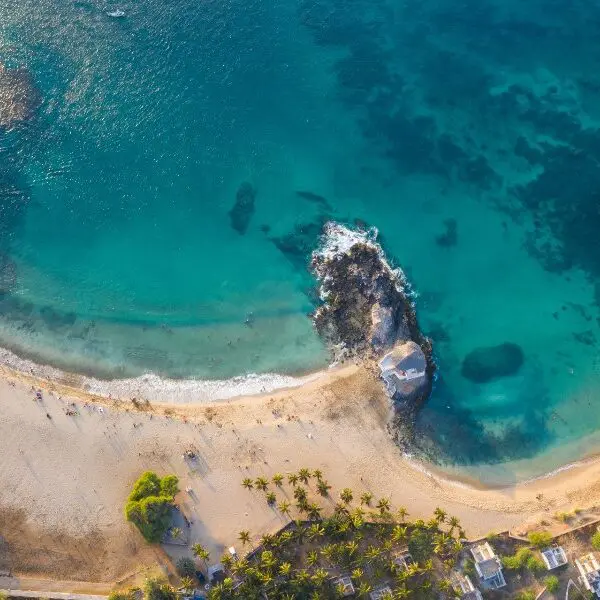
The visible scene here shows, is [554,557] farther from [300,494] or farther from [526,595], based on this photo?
[300,494]

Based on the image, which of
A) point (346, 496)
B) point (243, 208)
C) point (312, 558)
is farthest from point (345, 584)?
point (243, 208)

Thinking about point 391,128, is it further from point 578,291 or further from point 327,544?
point 327,544

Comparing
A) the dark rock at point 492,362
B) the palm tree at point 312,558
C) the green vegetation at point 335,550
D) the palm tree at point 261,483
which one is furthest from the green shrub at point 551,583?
the palm tree at point 261,483

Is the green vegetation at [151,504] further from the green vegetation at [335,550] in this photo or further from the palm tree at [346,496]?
the palm tree at [346,496]

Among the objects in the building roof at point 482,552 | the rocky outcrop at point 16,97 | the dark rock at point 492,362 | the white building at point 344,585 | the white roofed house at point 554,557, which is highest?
the rocky outcrop at point 16,97

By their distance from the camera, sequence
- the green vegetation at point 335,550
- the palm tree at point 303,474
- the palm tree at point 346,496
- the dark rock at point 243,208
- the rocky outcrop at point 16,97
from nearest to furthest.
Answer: the green vegetation at point 335,550 → the palm tree at point 346,496 → the palm tree at point 303,474 → the dark rock at point 243,208 → the rocky outcrop at point 16,97

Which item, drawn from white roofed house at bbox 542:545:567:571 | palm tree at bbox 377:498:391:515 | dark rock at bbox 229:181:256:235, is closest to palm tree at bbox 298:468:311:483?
palm tree at bbox 377:498:391:515

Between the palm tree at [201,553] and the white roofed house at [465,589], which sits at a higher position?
the palm tree at [201,553]

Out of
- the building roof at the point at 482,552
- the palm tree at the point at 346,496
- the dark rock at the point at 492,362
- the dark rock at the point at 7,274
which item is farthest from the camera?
the dark rock at the point at 7,274
